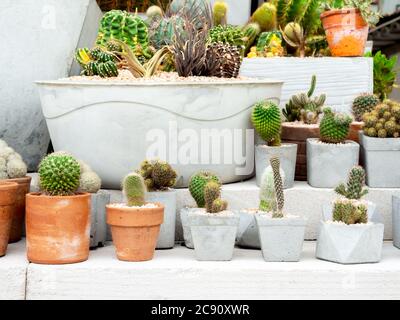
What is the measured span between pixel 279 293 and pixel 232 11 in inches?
137

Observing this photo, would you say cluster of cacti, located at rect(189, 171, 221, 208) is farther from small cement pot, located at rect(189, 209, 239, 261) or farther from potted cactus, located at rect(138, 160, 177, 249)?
small cement pot, located at rect(189, 209, 239, 261)

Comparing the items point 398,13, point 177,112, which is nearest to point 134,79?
point 177,112

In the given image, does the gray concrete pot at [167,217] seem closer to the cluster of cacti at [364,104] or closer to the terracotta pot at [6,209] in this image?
the terracotta pot at [6,209]

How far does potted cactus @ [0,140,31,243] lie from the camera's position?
402cm

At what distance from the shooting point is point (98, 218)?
13.2 ft

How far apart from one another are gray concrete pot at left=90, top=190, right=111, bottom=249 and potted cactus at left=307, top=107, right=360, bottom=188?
44.9 inches

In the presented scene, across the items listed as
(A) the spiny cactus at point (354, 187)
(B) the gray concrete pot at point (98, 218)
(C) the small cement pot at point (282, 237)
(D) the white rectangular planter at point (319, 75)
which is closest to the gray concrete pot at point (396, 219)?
(A) the spiny cactus at point (354, 187)

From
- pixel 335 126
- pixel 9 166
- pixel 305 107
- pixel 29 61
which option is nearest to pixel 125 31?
pixel 29 61

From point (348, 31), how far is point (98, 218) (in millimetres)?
2305

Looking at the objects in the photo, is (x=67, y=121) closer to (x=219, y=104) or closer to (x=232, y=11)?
(x=219, y=104)

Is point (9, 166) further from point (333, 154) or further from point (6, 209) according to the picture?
point (333, 154)

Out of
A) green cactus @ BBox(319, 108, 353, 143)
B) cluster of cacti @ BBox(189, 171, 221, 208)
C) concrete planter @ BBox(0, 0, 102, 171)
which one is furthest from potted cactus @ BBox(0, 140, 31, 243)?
green cactus @ BBox(319, 108, 353, 143)

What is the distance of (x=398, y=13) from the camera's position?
455 inches

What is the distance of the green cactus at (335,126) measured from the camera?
4.32 m
